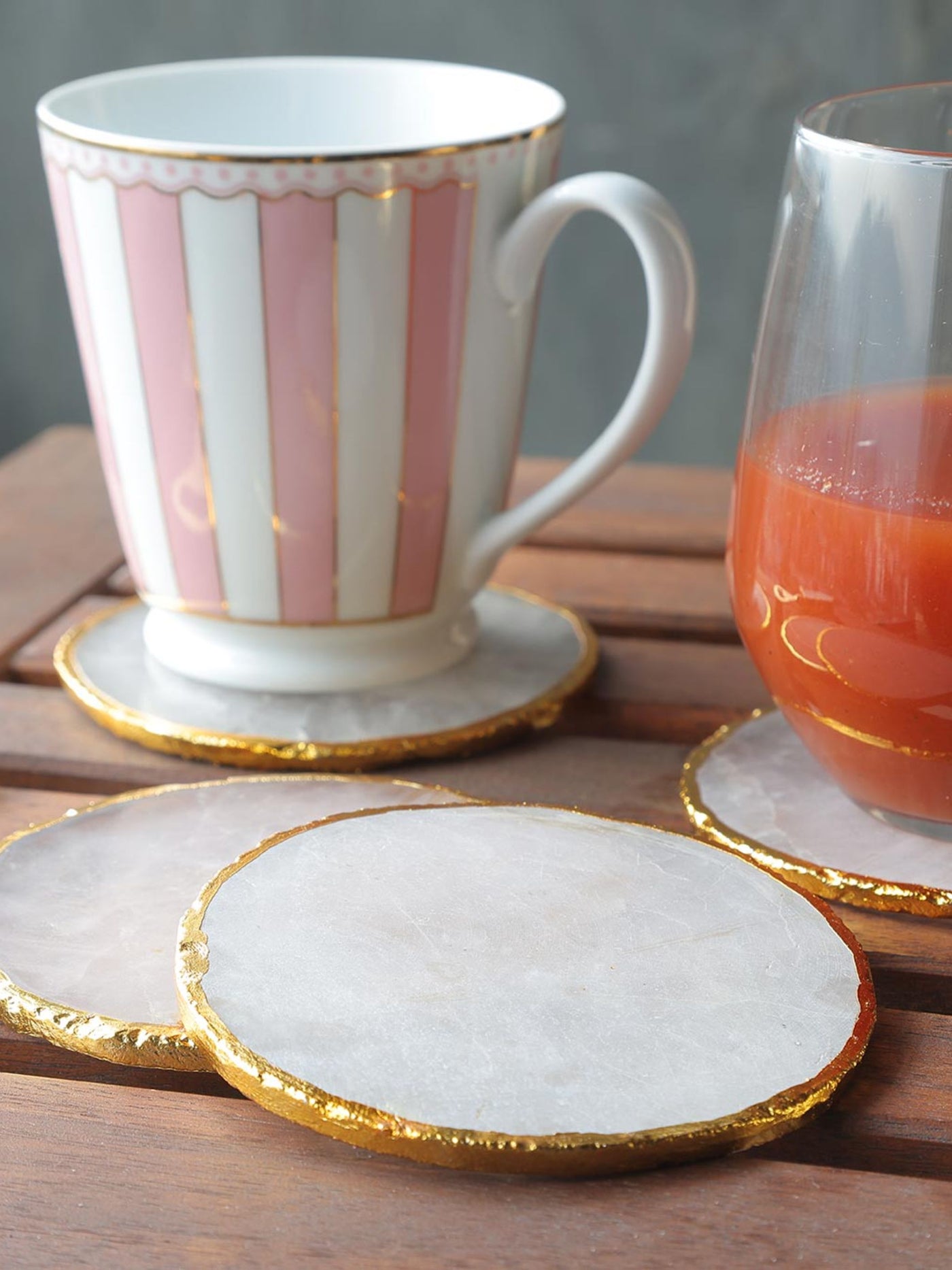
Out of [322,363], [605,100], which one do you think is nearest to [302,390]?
[322,363]

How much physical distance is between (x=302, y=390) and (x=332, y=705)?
102 mm

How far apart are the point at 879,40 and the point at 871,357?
3.27 feet

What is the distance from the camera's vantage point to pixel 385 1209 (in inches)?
10.9

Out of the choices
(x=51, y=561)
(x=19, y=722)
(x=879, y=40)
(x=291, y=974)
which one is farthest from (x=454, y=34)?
(x=291, y=974)

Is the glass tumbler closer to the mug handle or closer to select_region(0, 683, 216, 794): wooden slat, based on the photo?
the mug handle

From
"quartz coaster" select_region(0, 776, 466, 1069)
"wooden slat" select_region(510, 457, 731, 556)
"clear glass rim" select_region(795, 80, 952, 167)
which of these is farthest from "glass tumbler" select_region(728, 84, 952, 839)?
"wooden slat" select_region(510, 457, 731, 556)

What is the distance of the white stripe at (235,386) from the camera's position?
1.37 feet

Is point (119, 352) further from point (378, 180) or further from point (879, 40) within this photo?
point (879, 40)

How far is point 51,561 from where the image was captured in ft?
1.98

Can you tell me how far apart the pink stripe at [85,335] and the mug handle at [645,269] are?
0.42 ft

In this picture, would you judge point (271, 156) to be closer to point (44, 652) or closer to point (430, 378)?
point (430, 378)

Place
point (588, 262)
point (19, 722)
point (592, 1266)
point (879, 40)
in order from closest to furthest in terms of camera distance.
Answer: point (592, 1266) → point (19, 722) → point (879, 40) → point (588, 262)

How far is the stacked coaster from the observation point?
282mm

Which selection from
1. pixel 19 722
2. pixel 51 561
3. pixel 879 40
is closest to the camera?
Answer: pixel 19 722
